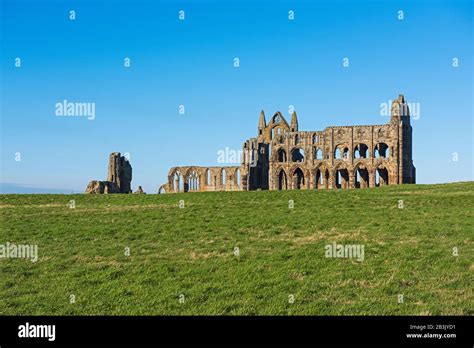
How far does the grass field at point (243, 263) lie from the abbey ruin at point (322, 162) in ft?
164

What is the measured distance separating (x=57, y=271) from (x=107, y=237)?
5704mm

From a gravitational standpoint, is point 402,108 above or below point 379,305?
above

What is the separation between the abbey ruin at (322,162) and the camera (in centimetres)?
7981

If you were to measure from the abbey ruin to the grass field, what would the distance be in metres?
50.0

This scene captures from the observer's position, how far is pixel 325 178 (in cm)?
8588

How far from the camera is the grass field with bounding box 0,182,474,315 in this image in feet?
42.9

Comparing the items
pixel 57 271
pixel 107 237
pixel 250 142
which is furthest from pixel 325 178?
pixel 57 271

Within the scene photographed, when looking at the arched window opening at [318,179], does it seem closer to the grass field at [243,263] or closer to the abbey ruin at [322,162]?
the abbey ruin at [322,162]
